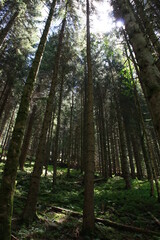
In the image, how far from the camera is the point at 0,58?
45.8ft

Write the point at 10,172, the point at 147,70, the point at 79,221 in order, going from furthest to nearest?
the point at 79,221 → the point at 10,172 → the point at 147,70

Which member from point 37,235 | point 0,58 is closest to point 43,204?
point 37,235

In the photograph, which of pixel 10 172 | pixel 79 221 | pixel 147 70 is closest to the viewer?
pixel 147 70

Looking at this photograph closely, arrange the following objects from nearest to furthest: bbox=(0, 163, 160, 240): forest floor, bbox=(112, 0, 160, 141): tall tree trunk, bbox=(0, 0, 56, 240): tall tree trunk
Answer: bbox=(112, 0, 160, 141): tall tree trunk, bbox=(0, 0, 56, 240): tall tree trunk, bbox=(0, 163, 160, 240): forest floor

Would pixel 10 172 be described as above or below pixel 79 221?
above

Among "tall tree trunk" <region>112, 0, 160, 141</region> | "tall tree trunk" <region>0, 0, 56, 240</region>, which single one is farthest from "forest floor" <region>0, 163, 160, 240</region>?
"tall tree trunk" <region>112, 0, 160, 141</region>

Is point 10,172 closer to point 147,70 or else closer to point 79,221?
point 147,70

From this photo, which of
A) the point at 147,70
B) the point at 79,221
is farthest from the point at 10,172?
the point at 79,221

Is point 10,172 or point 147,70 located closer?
point 147,70

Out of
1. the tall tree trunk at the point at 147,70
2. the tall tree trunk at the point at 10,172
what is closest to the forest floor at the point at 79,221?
the tall tree trunk at the point at 10,172

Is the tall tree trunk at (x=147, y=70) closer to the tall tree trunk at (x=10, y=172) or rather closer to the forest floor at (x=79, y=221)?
the tall tree trunk at (x=10, y=172)

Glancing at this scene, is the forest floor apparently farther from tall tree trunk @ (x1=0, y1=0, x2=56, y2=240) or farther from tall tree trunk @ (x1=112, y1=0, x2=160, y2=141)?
tall tree trunk @ (x1=112, y1=0, x2=160, y2=141)

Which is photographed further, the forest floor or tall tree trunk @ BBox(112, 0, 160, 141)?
the forest floor

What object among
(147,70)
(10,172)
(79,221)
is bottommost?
(79,221)
